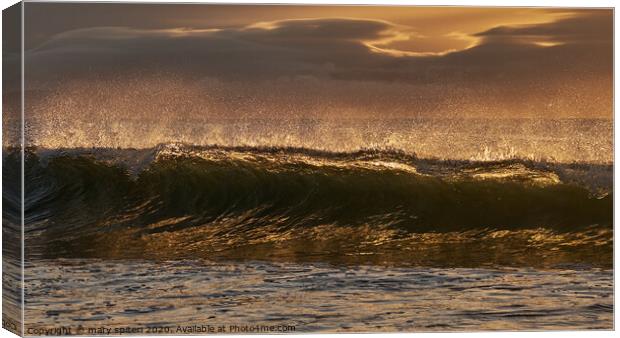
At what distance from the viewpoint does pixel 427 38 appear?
33.0 ft

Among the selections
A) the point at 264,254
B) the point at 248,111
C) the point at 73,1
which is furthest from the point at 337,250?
the point at 73,1

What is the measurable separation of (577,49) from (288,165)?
219cm

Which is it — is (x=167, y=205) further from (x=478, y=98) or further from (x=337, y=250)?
(x=478, y=98)

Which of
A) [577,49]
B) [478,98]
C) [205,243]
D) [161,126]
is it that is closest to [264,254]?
[205,243]

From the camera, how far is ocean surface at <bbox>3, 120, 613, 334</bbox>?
9.72 meters

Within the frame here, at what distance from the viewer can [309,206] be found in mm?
10016

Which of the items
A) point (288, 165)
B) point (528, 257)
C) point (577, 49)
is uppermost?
point (577, 49)

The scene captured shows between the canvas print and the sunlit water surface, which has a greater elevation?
the canvas print

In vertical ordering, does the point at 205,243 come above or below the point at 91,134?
below

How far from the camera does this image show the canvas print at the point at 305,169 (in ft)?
31.9

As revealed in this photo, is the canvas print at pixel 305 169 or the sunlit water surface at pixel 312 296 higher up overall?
the canvas print at pixel 305 169

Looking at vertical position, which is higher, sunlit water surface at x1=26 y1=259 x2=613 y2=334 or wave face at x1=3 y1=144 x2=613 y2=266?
wave face at x1=3 y1=144 x2=613 y2=266

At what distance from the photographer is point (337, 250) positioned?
9.97 metres

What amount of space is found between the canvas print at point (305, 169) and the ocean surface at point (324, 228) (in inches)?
0.6
